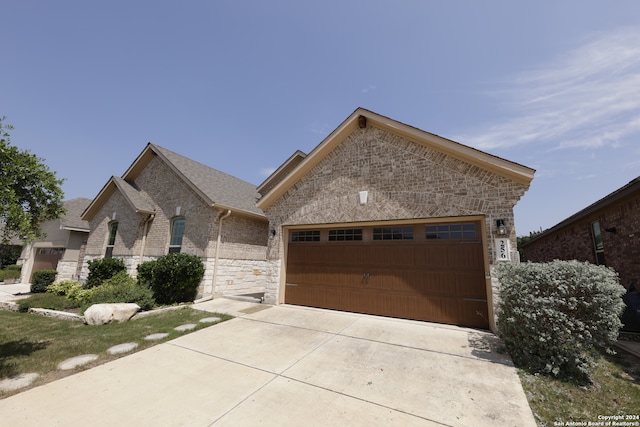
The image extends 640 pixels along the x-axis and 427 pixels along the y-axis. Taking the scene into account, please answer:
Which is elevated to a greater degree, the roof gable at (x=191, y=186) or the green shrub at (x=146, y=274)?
the roof gable at (x=191, y=186)

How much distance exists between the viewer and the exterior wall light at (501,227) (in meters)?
6.80

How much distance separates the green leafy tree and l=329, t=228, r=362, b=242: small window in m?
7.20

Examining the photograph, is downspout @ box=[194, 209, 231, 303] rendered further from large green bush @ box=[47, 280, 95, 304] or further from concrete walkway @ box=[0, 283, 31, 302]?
concrete walkway @ box=[0, 283, 31, 302]

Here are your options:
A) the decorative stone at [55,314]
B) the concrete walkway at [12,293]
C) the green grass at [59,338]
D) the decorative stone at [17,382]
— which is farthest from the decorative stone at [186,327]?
the concrete walkway at [12,293]

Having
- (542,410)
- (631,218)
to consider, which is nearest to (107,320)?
(542,410)

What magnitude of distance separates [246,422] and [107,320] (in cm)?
701

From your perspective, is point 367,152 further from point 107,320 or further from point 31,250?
point 31,250

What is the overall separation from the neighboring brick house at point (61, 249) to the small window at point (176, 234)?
28.5 ft

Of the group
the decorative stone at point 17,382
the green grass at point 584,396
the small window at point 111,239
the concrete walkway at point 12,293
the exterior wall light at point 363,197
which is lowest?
the concrete walkway at point 12,293

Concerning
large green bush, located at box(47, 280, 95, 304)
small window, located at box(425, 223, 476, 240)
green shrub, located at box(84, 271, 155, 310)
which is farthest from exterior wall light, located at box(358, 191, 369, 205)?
large green bush, located at box(47, 280, 95, 304)

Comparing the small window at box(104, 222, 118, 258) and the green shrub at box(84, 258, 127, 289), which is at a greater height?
the small window at box(104, 222, 118, 258)

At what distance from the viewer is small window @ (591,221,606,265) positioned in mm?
9422

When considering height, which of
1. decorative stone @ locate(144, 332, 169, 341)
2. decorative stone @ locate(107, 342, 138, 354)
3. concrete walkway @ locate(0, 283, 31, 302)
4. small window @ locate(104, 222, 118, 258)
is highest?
small window @ locate(104, 222, 118, 258)

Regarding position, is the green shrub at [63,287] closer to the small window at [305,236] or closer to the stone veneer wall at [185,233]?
the stone veneer wall at [185,233]
